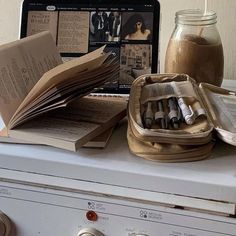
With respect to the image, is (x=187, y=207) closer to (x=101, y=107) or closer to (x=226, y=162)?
(x=226, y=162)

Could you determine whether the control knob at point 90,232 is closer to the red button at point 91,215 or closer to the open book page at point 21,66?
the red button at point 91,215

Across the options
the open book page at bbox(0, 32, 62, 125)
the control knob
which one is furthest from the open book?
the control knob

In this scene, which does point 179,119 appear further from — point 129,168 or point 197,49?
point 197,49

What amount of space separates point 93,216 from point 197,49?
327 millimetres

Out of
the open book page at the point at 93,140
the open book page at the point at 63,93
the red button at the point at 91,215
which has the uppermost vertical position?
the open book page at the point at 63,93

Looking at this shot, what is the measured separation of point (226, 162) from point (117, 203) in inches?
5.5

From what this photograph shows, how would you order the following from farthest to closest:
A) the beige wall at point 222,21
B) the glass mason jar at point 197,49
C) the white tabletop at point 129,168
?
1. the beige wall at point 222,21
2. the glass mason jar at point 197,49
3. the white tabletop at point 129,168

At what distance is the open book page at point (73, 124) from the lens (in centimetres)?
60

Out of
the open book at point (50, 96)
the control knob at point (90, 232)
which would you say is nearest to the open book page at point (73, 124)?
the open book at point (50, 96)

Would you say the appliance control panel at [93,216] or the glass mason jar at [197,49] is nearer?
the appliance control panel at [93,216]

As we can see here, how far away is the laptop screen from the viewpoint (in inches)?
32.4

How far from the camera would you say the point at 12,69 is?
2.17 feet

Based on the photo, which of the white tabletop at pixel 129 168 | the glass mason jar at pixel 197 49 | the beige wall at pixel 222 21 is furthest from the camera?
the beige wall at pixel 222 21

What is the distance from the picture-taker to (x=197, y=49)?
0.77m
